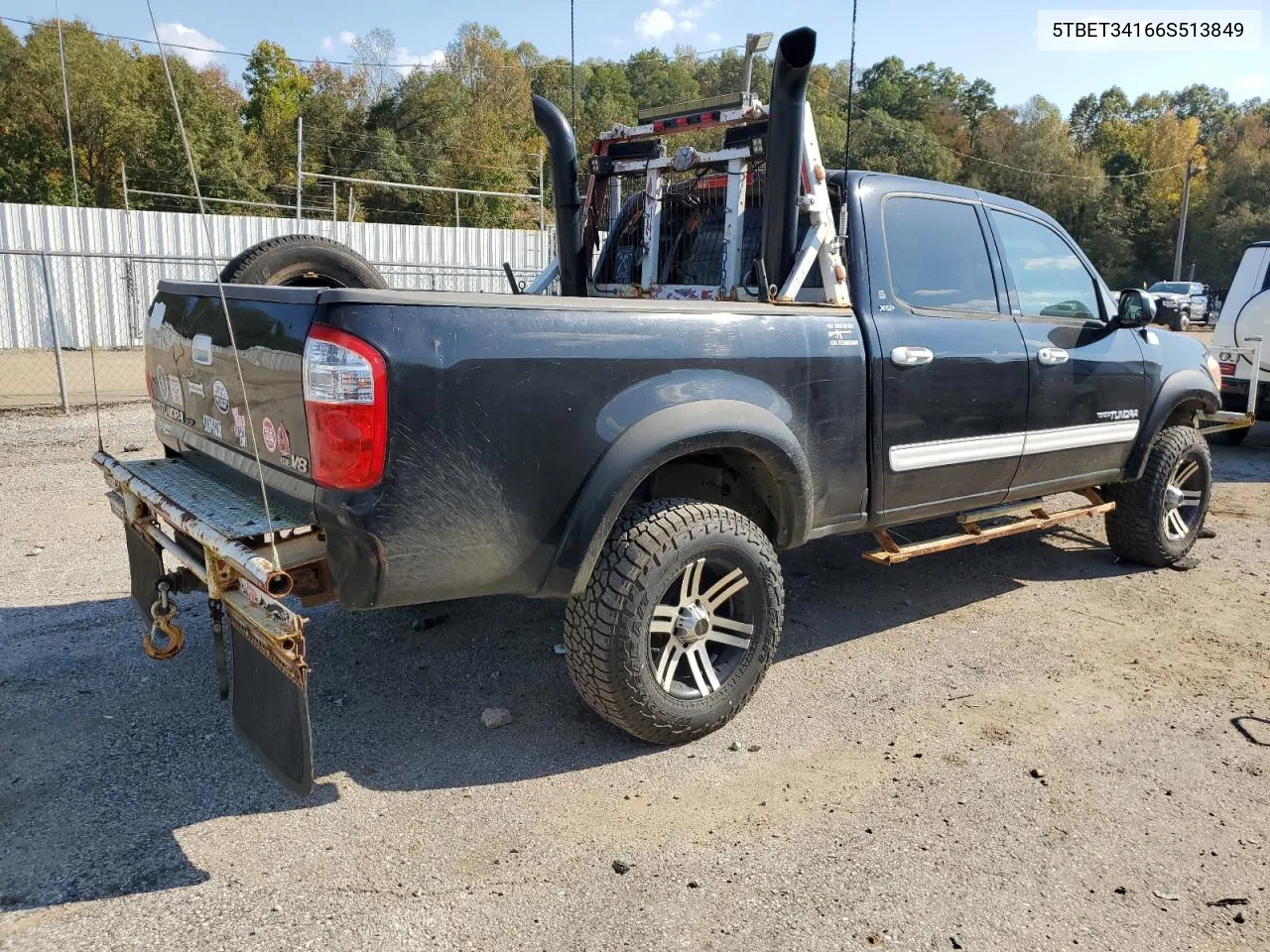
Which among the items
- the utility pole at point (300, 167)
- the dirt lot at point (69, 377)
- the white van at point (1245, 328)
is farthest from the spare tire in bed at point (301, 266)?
the utility pole at point (300, 167)

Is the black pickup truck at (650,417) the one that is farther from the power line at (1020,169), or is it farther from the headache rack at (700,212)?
the power line at (1020,169)

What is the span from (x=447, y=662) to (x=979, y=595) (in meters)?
2.88

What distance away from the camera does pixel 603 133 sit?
518cm

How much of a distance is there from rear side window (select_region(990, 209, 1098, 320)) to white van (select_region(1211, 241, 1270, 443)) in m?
5.44

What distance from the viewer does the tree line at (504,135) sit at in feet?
71.5

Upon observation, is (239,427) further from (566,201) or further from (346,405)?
(566,201)

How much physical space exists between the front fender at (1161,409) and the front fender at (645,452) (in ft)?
9.19

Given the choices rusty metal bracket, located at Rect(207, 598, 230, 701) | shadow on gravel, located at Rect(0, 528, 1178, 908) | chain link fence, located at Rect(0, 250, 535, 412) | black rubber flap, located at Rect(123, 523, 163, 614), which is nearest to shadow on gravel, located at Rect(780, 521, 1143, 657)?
shadow on gravel, located at Rect(0, 528, 1178, 908)

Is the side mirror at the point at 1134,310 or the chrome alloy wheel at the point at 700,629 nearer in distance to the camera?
the chrome alloy wheel at the point at 700,629

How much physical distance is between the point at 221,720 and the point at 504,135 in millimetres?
53189

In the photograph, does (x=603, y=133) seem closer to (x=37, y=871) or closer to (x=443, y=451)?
(x=443, y=451)

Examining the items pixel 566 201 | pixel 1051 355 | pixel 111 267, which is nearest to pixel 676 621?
pixel 1051 355

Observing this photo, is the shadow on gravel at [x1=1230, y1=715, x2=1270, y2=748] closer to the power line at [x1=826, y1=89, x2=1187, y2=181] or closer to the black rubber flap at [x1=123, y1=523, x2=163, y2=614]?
the black rubber flap at [x1=123, y1=523, x2=163, y2=614]

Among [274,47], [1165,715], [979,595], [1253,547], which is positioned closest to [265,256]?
[979,595]
